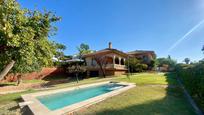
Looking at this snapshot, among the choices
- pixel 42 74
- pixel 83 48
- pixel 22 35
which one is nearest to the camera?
pixel 22 35

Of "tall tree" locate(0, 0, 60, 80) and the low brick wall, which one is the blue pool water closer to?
"tall tree" locate(0, 0, 60, 80)

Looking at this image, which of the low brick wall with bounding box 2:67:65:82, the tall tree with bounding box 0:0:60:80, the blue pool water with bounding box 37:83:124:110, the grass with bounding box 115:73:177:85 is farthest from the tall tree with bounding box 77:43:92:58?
the tall tree with bounding box 0:0:60:80

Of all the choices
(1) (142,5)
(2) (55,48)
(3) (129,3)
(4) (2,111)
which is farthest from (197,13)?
(4) (2,111)

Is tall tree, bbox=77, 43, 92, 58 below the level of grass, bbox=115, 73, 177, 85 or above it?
above

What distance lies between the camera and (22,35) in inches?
451

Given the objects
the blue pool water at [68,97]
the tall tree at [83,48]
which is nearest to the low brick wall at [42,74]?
the blue pool water at [68,97]

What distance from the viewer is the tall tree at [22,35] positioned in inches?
416

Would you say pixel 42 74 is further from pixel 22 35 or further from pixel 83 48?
pixel 83 48

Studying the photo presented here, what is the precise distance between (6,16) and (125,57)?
110 feet

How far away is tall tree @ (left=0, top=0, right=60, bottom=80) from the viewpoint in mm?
10570

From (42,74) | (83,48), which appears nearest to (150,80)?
(42,74)

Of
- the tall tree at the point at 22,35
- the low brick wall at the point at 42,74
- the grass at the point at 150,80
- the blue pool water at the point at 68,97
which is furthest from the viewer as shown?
the low brick wall at the point at 42,74

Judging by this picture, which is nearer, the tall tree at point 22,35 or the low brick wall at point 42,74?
the tall tree at point 22,35

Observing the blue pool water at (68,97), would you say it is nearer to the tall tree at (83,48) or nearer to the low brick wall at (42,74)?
the low brick wall at (42,74)
